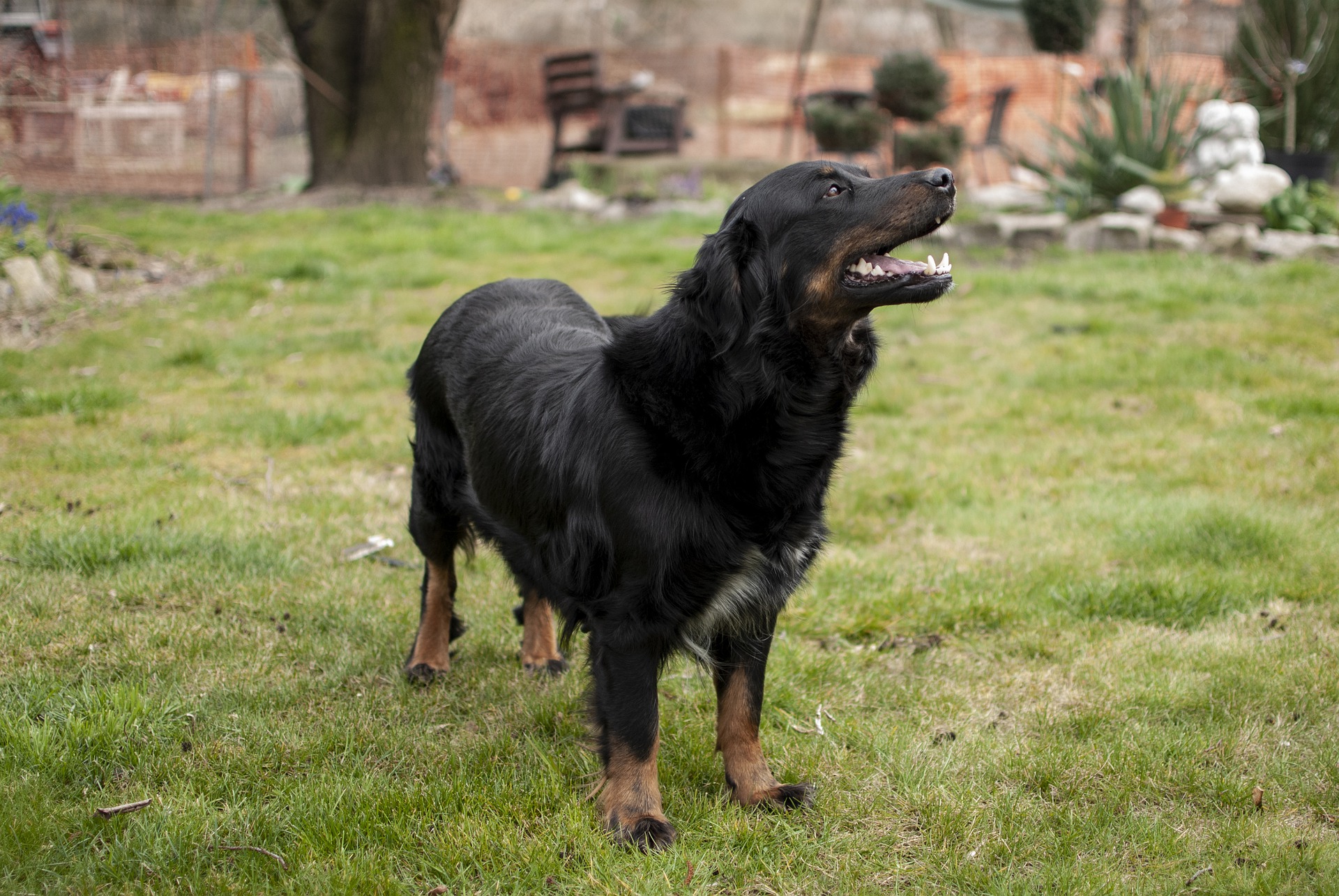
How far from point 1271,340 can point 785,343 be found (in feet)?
18.6

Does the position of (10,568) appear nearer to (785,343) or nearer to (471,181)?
(785,343)

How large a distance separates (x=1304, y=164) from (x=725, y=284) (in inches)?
397

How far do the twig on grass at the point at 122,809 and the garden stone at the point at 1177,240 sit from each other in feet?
29.7

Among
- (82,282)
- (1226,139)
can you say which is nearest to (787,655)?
(82,282)

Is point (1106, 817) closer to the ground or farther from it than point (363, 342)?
closer to the ground

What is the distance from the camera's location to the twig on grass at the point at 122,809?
2.44m

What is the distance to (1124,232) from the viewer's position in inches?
363

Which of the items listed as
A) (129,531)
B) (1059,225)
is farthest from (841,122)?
(129,531)

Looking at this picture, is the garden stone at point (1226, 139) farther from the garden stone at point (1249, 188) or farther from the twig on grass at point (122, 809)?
the twig on grass at point (122, 809)

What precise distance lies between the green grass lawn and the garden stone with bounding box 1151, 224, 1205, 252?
2.21 meters

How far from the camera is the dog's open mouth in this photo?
2.53 metres

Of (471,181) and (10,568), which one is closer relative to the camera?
(10,568)

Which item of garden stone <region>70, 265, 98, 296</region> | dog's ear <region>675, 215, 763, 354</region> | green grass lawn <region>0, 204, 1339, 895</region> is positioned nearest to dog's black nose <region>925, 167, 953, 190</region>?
dog's ear <region>675, 215, 763, 354</region>

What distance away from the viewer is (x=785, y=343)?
8.31 feet
